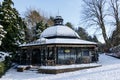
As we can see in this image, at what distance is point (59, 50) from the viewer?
31438mm

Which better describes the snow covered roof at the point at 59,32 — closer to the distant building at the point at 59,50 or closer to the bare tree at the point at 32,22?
the distant building at the point at 59,50

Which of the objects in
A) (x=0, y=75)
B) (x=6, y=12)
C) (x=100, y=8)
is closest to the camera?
(x=0, y=75)

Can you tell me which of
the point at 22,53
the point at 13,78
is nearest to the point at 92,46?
the point at 22,53

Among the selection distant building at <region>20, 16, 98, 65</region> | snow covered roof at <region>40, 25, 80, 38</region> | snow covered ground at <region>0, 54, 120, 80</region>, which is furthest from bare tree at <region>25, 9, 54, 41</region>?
snow covered ground at <region>0, 54, 120, 80</region>

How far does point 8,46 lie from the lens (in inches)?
1358

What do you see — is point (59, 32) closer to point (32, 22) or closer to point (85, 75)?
point (85, 75)

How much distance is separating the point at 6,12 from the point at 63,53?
30.2 feet

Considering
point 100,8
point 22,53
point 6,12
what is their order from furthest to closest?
point 100,8
point 22,53
point 6,12

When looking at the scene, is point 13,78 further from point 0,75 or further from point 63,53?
point 63,53

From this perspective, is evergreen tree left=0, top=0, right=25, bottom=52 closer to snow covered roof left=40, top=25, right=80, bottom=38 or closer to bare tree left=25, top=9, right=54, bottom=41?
snow covered roof left=40, top=25, right=80, bottom=38

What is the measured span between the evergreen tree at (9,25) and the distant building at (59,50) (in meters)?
1.46

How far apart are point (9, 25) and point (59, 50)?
7.61 m

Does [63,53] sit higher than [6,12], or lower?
lower

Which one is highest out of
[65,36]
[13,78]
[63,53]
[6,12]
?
[6,12]
